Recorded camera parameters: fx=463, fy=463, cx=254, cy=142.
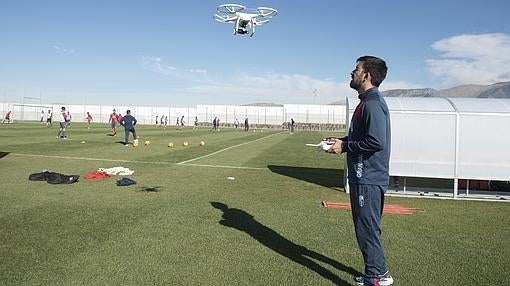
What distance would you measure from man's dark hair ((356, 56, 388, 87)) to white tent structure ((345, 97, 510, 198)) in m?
7.54

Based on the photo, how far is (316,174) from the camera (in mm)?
16844

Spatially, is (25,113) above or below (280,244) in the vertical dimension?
above

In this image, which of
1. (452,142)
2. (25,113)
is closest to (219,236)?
(452,142)

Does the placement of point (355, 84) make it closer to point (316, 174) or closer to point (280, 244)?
point (280, 244)

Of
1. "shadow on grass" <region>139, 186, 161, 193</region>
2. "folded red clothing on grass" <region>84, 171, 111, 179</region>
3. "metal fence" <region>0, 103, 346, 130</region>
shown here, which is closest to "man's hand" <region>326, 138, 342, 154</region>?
"shadow on grass" <region>139, 186, 161, 193</region>

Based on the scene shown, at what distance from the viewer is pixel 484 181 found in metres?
13.1

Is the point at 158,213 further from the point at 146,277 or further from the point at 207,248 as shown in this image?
the point at 146,277

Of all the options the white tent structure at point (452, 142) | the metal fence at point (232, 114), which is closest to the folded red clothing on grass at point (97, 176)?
the white tent structure at point (452, 142)

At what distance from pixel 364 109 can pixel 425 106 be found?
27.7ft

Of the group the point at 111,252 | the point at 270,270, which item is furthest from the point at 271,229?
the point at 111,252

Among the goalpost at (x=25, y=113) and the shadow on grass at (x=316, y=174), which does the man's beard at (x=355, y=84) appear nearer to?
the shadow on grass at (x=316, y=174)

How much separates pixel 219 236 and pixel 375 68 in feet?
12.4

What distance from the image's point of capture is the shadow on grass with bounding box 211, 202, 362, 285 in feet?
19.6

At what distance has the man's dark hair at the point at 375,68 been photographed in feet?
16.9
